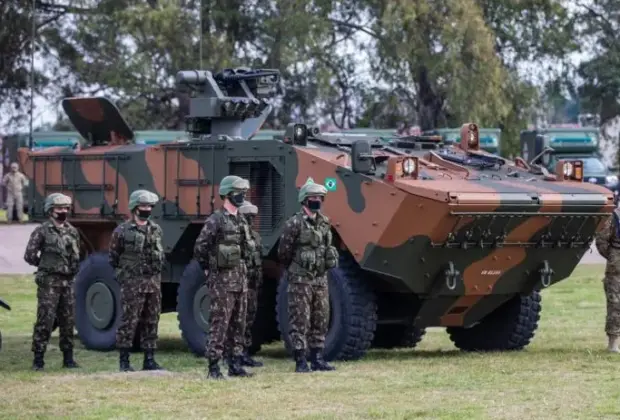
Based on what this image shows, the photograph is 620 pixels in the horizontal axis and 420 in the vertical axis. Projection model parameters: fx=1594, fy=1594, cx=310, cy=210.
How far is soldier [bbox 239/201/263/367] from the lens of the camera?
13539mm

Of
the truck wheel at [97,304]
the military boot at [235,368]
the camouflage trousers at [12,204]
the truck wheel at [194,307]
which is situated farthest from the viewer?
the camouflage trousers at [12,204]

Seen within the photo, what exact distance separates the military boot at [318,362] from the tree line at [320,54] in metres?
24.1

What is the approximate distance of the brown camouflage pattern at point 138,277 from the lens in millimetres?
13852

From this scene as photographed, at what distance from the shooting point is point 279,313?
14672 mm

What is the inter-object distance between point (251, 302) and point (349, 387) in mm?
2099

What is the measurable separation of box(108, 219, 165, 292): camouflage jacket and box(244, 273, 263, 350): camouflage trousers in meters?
0.83

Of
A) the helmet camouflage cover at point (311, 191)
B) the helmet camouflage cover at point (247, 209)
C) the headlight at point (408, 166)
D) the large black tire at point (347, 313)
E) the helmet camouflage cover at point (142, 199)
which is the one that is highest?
the headlight at point (408, 166)

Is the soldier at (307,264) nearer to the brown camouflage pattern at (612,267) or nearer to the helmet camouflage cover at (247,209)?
the helmet camouflage cover at (247,209)

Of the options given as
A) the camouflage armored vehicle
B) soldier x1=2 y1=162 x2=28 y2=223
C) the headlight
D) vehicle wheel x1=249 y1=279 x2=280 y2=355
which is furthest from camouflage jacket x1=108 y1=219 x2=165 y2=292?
soldier x1=2 y1=162 x2=28 y2=223

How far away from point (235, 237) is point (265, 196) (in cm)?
199

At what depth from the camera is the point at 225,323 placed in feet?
43.2

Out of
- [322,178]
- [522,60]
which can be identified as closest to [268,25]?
[522,60]

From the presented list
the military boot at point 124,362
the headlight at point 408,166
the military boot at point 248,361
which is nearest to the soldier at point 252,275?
the military boot at point 248,361

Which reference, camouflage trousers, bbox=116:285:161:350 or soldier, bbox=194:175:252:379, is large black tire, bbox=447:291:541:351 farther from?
camouflage trousers, bbox=116:285:161:350
